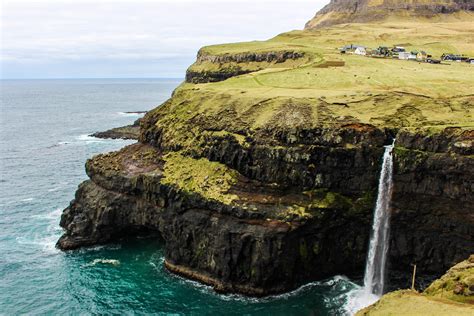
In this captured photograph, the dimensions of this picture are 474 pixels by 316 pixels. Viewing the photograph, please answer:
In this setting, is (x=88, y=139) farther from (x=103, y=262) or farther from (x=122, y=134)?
(x=103, y=262)

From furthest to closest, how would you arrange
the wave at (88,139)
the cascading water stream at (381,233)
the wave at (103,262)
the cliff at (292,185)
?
the wave at (88,139) < the wave at (103,262) < the cascading water stream at (381,233) < the cliff at (292,185)

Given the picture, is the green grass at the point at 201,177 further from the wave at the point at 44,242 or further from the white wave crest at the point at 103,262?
the wave at the point at 44,242

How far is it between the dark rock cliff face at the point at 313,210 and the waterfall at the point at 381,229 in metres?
0.86

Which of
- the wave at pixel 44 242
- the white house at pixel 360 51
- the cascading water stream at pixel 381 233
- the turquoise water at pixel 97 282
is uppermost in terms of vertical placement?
the white house at pixel 360 51

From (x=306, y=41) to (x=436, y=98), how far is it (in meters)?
85.8

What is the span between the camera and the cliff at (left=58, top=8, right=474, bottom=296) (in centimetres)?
5538

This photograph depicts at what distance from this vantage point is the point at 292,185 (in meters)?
60.1

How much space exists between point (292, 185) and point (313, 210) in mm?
4636

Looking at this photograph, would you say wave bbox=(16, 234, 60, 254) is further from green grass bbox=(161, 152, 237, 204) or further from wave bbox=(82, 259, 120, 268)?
green grass bbox=(161, 152, 237, 204)

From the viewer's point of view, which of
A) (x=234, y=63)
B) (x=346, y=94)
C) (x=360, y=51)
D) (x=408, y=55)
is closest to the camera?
(x=346, y=94)

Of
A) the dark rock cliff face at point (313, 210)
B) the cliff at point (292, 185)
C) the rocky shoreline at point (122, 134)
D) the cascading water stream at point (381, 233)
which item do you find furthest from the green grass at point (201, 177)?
the rocky shoreline at point (122, 134)

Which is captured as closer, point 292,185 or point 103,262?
point 292,185

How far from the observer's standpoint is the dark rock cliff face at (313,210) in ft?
178

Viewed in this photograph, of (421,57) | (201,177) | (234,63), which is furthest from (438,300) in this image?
(234,63)
